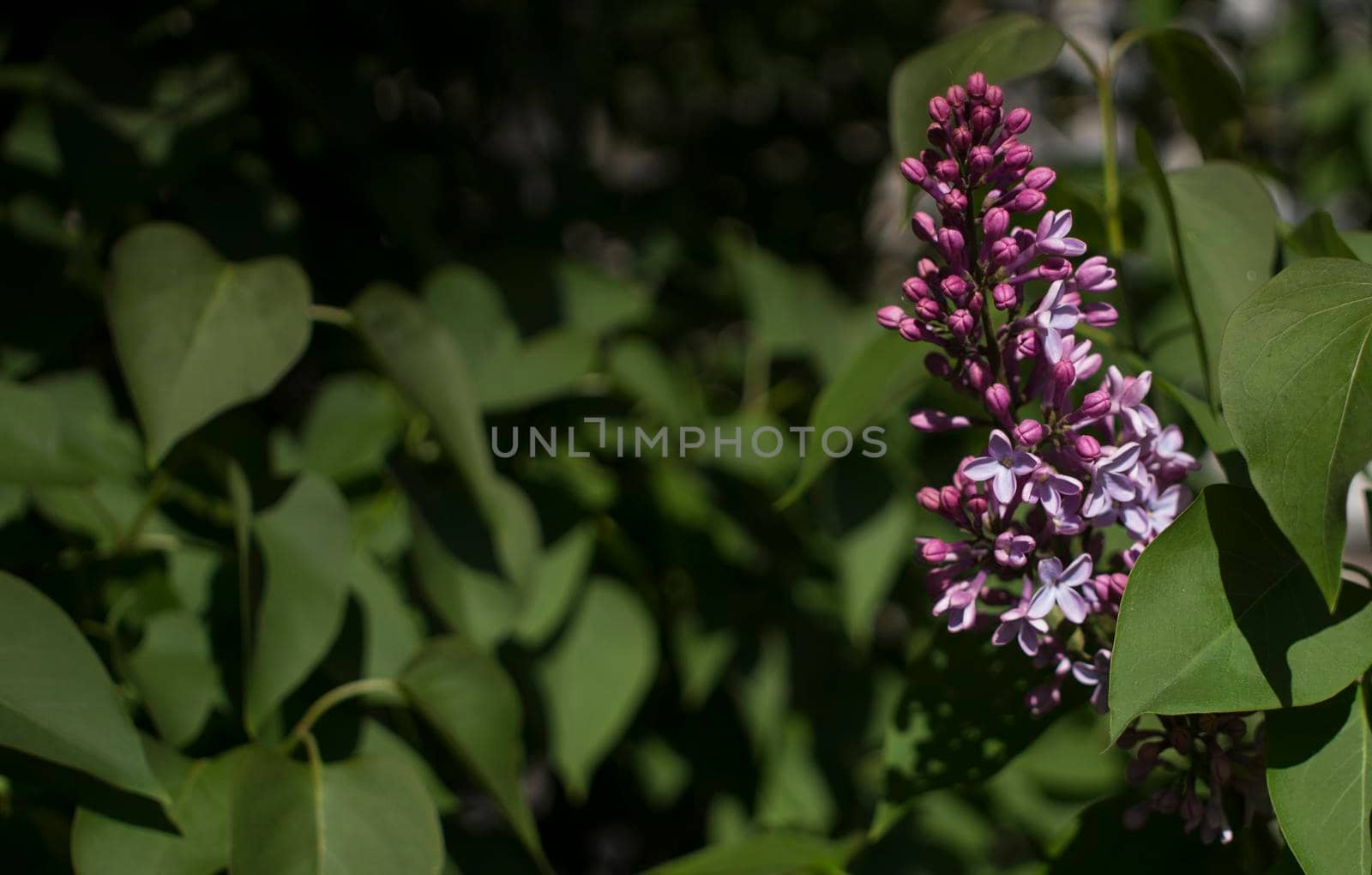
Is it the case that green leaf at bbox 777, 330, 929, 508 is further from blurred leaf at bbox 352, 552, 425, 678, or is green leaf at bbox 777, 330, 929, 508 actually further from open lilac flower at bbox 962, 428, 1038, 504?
blurred leaf at bbox 352, 552, 425, 678

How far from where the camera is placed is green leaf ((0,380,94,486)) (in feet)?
2.09

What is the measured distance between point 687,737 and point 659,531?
0.24 m

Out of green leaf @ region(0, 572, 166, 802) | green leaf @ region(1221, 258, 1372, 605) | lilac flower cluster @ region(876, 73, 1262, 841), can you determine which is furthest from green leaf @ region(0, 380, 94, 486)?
green leaf @ region(1221, 258, 1372, 605)

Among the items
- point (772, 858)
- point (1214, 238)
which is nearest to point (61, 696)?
point (772, 858)

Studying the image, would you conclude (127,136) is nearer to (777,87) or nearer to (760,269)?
(760,269)

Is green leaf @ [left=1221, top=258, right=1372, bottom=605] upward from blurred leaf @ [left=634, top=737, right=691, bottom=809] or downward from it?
upward

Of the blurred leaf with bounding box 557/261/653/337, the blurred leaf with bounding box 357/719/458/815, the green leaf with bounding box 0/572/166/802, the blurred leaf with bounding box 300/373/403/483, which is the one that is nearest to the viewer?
the green leaf with bounding box 0/572/166/802

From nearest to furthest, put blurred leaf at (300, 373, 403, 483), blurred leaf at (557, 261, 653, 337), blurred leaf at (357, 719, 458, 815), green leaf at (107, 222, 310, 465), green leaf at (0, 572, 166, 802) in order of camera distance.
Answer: green leaf at (0, 572, 166, 802)
green leaf at (107, 222, 310, 465)
blurred leaf at (357, 719, 458, 815)
blurred leaf at (300, 373, 403, 483)
blurred leaf at (557, 261, 653, 337)

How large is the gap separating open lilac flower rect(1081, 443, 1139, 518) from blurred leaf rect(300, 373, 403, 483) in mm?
575

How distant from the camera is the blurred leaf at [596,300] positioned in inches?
38.0

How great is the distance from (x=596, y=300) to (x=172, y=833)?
55 centimetres

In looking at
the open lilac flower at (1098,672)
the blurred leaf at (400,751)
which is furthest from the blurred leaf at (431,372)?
the open lilac flower at (1098,672)

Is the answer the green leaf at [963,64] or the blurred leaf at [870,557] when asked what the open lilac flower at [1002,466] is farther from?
the blurred leaf at [870,557]

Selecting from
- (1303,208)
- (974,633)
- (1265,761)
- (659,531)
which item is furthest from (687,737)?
(1303,208)
